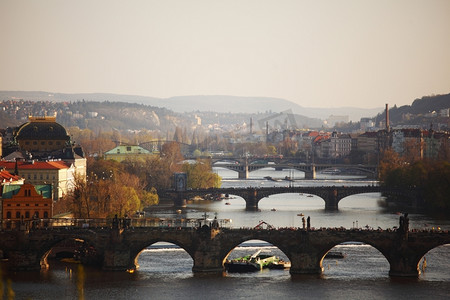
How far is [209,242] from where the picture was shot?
75.7 meters

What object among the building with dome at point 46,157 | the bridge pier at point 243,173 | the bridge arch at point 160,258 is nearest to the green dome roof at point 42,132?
the building with dome at point 46,157

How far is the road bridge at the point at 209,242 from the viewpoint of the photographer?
2936 inches

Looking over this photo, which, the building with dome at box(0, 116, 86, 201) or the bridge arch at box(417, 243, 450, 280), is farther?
the building with dome at box(0, 116, 86, 201)

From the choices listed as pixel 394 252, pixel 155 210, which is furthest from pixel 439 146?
pixel 394 252

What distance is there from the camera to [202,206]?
410 feet

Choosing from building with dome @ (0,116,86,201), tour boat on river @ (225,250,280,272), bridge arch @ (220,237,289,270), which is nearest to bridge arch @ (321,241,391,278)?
bridge arch @ (220,237,289,270)

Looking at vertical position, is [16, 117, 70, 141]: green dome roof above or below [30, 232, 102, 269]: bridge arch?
above

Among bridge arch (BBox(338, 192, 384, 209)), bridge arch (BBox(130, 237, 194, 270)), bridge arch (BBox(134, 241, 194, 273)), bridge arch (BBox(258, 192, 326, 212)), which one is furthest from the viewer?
bridge arch (BBox(338, 192, 384, 209))

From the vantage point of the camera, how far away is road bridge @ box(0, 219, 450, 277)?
74562mm

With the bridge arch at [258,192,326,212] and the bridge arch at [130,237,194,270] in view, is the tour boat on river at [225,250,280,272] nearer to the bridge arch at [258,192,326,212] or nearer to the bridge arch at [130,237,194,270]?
the bridge arch at [130,237,194,270]

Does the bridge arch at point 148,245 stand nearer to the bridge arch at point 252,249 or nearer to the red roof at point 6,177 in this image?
the bridge arch at point 252,249

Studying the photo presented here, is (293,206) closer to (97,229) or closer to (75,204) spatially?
(75,204)

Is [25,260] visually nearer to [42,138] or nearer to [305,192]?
[305,192]

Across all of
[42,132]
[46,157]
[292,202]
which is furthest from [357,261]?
[42,132]
